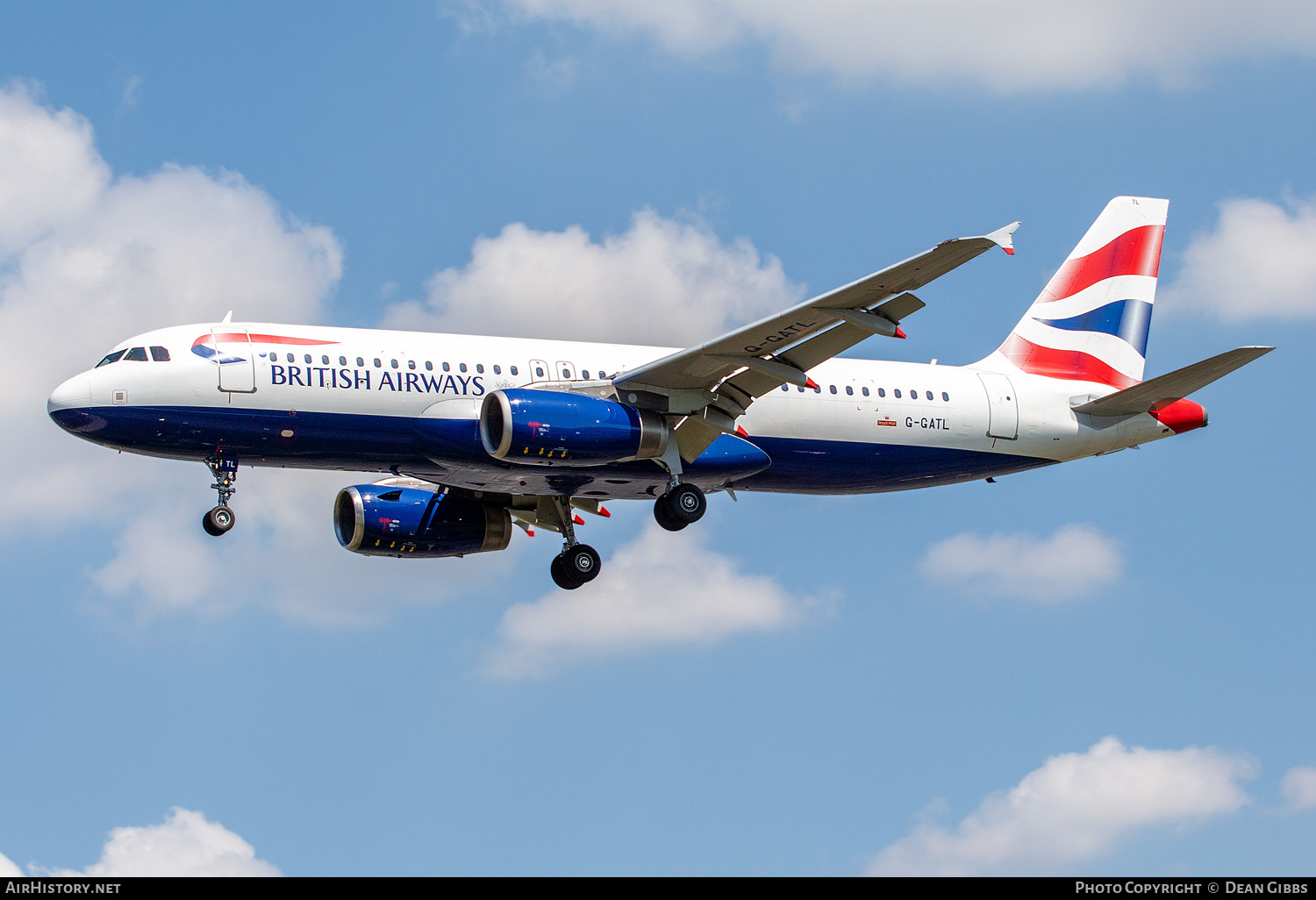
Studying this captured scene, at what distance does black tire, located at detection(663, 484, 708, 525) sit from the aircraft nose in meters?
13.0

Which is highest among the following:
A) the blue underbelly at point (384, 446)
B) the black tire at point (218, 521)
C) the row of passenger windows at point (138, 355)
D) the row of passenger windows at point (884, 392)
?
the row of passenger windows at point (884, 392)

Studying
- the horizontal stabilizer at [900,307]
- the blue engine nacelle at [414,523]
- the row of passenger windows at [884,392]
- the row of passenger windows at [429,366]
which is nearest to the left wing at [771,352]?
the horizontal stabilizer at [900,307]

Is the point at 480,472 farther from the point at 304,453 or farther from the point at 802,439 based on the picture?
the point at 802,439

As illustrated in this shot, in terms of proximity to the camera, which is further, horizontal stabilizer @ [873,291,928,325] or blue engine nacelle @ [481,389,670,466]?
blue engine nacelle @ [481,389,670,466]

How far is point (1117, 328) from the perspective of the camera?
43.1m

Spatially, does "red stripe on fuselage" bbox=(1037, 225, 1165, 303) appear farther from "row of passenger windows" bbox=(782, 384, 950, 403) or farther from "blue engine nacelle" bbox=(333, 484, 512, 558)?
"blue engine nacelle" bbox=(333, 484, 512, 558)

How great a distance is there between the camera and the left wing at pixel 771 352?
97.9 feet

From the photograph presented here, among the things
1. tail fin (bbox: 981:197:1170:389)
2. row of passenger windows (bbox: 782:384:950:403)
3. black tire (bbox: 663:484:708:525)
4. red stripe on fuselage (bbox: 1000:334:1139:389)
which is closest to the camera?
black tire (bbox: 663:484:708:525)

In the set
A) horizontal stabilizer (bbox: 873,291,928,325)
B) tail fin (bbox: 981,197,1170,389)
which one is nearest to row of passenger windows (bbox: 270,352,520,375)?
horizontal stabilizer (bbox: 873,291,928,325)

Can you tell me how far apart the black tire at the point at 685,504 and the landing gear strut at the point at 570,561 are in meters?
4.81

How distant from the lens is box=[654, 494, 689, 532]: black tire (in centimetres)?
3612

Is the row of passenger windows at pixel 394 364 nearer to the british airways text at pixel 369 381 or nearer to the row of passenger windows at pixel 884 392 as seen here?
the british airways text at pixel 369 381

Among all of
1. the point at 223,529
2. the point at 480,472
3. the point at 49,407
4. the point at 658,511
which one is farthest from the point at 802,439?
the point at 49,407

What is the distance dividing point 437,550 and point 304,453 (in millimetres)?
7860
